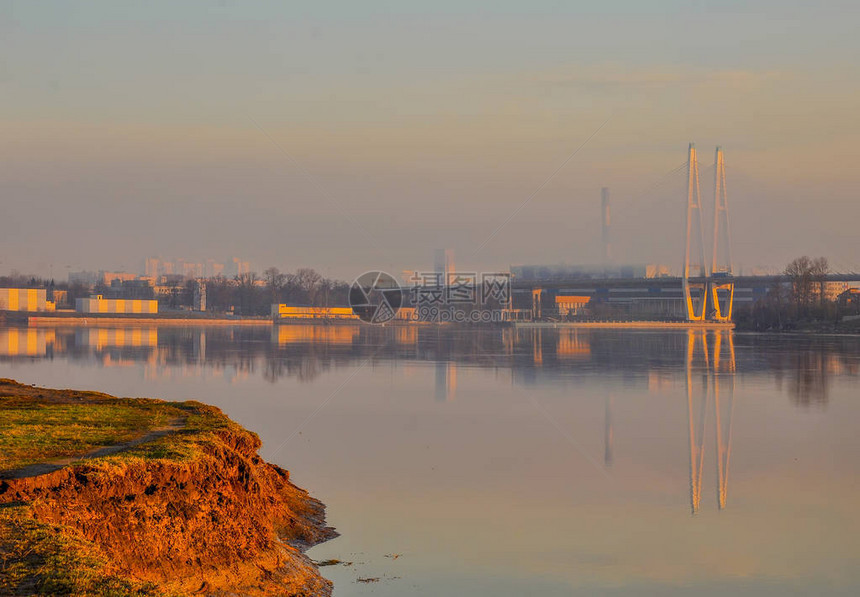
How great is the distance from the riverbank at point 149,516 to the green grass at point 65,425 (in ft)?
0.14

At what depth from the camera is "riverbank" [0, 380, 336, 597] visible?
8.12 m

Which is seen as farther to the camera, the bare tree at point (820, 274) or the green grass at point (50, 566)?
the bare tree at point (820, 274)

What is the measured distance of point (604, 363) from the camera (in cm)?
4822

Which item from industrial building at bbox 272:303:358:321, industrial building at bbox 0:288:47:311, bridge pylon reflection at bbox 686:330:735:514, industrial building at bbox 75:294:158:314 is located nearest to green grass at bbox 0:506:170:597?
bridge pylon reflection at bbox 686:330:735:514

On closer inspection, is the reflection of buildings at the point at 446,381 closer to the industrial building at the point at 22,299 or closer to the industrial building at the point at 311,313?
the industrial building at the point at 22,299

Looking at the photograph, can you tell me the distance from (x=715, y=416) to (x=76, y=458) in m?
17.9

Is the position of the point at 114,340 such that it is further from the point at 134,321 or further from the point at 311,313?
the point at 311,313

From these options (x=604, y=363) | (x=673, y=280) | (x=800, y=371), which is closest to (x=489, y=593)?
(x=800, y=371)

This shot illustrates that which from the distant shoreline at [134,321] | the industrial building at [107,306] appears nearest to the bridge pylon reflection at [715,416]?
the distant shoreline at [134,321]

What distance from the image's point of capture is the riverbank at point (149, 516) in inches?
320

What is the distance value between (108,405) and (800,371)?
3185 centimetres

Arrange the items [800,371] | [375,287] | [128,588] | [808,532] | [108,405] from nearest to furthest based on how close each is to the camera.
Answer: [128,588] → [808,532] → [108,405] → [800,371] → [375,287]

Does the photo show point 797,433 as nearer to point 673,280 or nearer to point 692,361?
point 692,361

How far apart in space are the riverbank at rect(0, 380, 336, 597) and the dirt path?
0.08ft
